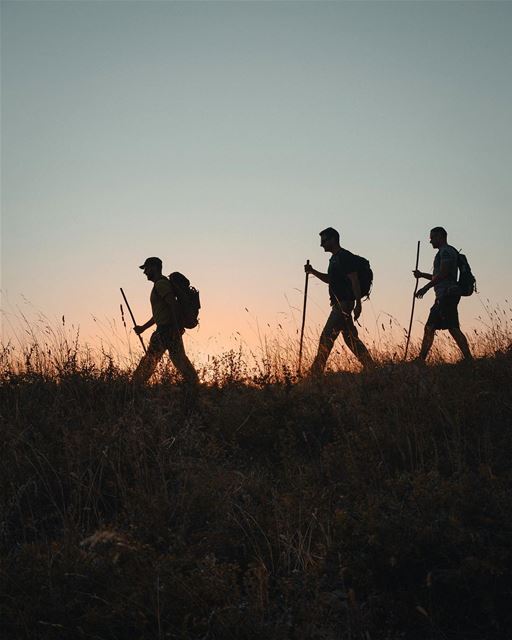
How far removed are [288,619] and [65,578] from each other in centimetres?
129

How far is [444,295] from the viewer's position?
10953mm

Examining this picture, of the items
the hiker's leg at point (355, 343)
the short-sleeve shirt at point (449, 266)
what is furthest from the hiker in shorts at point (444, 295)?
the hiker's leg at point (355, 343)

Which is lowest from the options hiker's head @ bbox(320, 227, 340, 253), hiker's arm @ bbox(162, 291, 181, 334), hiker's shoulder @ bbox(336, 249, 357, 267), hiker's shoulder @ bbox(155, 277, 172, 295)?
hiker's arm @ bbox(162, 291, 181, 334)

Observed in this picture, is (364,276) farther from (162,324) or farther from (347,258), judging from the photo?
(162,324)

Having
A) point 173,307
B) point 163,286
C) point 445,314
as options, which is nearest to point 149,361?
point 173,307

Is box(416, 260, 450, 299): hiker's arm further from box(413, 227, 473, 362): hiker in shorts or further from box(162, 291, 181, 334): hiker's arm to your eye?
box(162, 291, 181, 334): hiker's arm

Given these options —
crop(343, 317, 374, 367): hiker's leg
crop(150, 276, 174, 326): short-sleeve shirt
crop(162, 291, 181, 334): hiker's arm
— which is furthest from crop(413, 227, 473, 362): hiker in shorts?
crop(150, 276, 174, 326): short-sleeve shirt

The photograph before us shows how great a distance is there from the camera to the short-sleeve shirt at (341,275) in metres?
11.1

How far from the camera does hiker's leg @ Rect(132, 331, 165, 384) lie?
30.2 feet

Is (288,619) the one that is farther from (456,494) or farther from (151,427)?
(151,427)

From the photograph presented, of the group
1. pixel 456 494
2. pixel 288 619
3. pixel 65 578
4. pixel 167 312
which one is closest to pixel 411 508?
pixel 456 494

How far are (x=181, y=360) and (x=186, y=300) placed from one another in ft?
3.93

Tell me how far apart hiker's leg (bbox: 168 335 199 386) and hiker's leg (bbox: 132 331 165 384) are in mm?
160

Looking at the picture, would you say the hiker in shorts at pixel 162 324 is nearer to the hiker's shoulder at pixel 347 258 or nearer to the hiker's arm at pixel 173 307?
the hiker's arm at pixel 173 307
